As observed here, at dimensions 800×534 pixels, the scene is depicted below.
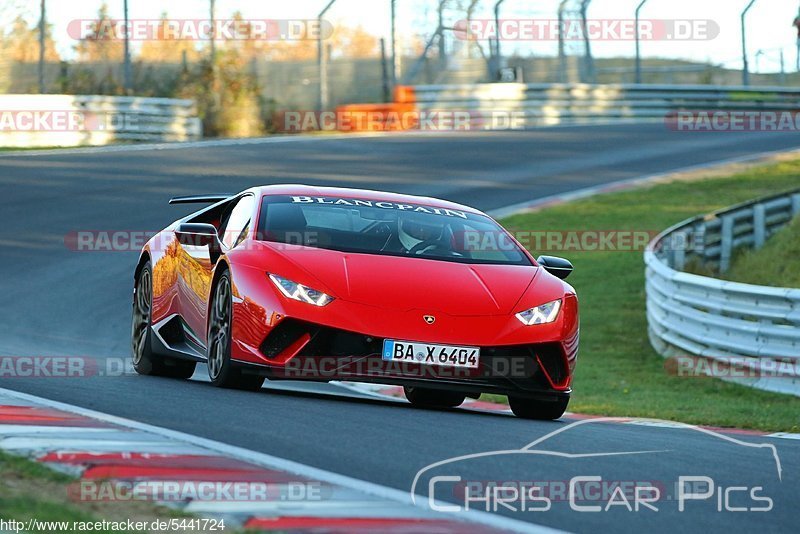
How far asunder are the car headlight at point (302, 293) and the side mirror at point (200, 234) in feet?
3.45

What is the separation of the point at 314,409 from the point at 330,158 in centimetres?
1833

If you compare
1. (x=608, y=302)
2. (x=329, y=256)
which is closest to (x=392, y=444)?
(x=329, y=256)

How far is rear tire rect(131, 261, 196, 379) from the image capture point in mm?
9523

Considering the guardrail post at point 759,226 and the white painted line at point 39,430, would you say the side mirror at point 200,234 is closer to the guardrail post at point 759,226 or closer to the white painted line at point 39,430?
the white painted line at point 39,430

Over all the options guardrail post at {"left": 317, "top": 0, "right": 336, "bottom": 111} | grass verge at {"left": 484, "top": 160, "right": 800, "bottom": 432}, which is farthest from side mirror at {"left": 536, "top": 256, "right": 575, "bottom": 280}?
guardrail post at {"left": 317, "top": 0, "right": 336, "bottom": 111}

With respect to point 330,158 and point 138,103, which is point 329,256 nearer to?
point 330,158

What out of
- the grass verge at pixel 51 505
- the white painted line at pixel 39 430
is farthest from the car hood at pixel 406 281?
the grass verge at pixel 51 505

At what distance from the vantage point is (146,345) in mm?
9578

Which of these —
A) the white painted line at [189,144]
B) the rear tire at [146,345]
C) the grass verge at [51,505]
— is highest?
the white painted line at [189,144]

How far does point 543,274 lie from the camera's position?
8336 millimetres

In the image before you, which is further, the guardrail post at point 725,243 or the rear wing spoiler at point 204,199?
the guardrail post at point 725,243

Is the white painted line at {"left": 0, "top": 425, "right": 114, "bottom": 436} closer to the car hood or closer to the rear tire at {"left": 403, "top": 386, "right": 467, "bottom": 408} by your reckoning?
the car hood

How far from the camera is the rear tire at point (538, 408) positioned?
26.5 feet

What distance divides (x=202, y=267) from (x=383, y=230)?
114 cm
